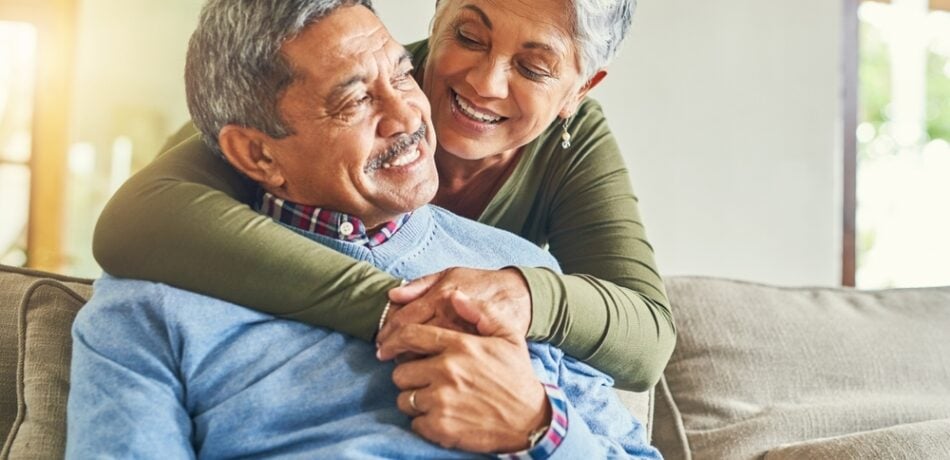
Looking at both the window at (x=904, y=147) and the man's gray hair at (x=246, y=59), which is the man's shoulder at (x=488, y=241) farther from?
the window at (x=904, y=147)

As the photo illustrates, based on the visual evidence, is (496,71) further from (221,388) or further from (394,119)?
(221,388)

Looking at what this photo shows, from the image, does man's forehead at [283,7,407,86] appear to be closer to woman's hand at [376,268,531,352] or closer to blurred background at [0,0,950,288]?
woman's hand at [376,268,531,352]

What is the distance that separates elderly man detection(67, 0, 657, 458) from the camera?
134 centimetres

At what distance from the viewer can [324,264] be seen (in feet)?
4.51

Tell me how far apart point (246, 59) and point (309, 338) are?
1.22 feet

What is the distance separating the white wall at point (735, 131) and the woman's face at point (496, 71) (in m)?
1.53

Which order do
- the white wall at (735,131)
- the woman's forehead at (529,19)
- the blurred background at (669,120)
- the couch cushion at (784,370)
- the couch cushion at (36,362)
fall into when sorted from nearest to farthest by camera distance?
the couch cushion at (36,362)
the woman's forehead at (529,19)
the couch cushion at (784,370)
the blurred background at (669,120)
the white wall at (735,131)

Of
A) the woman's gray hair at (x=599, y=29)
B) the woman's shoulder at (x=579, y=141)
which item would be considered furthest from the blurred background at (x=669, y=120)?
the woman's gray hair at (x=599, y=29)

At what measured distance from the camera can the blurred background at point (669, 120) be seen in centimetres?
324

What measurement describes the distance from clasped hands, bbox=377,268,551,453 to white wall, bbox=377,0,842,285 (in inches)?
80.3

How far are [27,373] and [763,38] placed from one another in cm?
253

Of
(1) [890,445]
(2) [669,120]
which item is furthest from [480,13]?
(2) [669,120]

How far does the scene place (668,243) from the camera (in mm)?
3396

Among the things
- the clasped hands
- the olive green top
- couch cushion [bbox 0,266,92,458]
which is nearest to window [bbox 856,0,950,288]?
the olive green top
